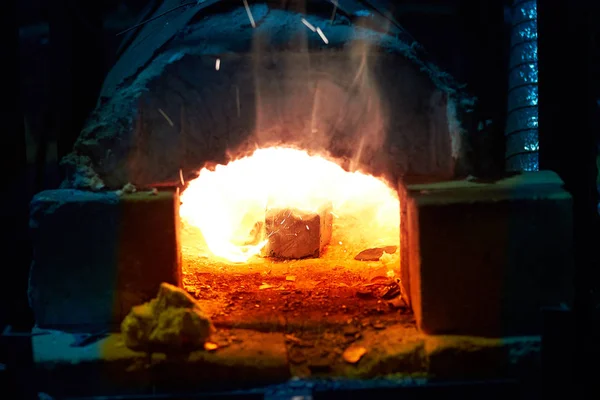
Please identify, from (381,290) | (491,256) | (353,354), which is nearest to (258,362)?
(353,354)

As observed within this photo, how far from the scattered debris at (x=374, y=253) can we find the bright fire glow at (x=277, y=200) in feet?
0.53

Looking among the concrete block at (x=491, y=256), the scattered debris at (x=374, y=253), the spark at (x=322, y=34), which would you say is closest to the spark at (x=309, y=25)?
the spark at (x=322, y=34)

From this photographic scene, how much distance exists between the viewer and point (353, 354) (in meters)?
2.30

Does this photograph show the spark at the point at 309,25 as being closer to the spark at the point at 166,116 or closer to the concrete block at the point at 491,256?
the spark at the point at 166,116

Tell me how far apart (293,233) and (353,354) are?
1.49 meters

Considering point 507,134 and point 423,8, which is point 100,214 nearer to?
point 423,8

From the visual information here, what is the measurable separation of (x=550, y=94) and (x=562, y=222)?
0.82 meters

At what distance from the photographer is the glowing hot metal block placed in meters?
3.71

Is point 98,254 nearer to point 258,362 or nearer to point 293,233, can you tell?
Result: point 258,362

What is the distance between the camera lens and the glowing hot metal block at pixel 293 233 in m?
3.71

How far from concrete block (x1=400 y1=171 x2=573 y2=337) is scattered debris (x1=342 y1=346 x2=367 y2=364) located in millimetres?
281

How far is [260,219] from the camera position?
13.1 feet

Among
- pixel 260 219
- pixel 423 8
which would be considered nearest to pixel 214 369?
pixel 260 219


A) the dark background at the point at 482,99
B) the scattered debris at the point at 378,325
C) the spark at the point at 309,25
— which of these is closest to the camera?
the scattered debris at the point at 378,325
